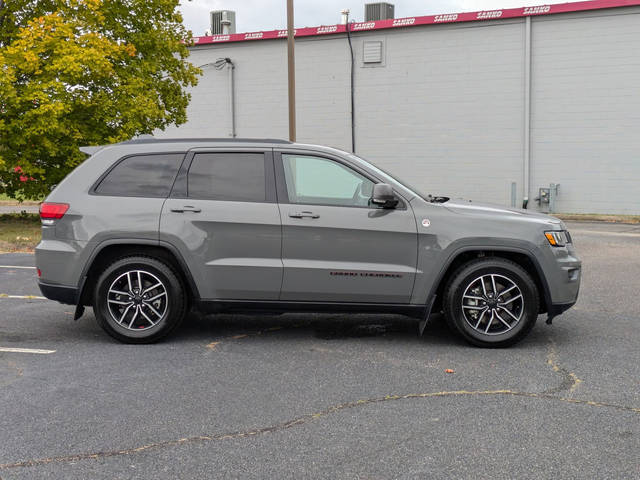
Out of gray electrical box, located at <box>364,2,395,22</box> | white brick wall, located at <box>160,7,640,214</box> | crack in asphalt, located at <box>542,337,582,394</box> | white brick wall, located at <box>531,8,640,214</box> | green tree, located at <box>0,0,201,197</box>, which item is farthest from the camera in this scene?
gray electrical box, located at <box>364,2,395,22</box>

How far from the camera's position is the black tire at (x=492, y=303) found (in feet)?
19.4

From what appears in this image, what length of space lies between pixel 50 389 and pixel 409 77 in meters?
21.8

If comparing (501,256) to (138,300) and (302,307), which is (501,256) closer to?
(302,307)

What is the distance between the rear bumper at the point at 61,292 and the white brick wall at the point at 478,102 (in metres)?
19.8

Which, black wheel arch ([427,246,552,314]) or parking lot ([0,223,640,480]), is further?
black wheel arch ([427,246,552,314])

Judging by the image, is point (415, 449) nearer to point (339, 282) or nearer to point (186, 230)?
point (339, 282)

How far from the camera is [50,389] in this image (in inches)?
192

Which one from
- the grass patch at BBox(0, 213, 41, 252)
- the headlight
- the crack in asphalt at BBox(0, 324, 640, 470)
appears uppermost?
the headlight

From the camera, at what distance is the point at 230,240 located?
19.8ft

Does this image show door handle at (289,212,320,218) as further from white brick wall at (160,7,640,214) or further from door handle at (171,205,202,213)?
white brick wall at (160,7,640,214)

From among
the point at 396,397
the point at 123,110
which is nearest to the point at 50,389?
the point at 396,397

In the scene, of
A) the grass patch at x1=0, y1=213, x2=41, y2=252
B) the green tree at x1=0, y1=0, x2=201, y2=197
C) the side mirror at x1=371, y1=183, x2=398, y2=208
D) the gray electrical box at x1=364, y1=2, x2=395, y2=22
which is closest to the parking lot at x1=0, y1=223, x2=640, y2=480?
the side mirror at x1=371, y1=183, x2=398, y2=208

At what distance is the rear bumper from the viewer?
6.12 meters

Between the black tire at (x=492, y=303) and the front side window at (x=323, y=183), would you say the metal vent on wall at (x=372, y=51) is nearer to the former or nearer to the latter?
the front side window at (x=323, y=183)
